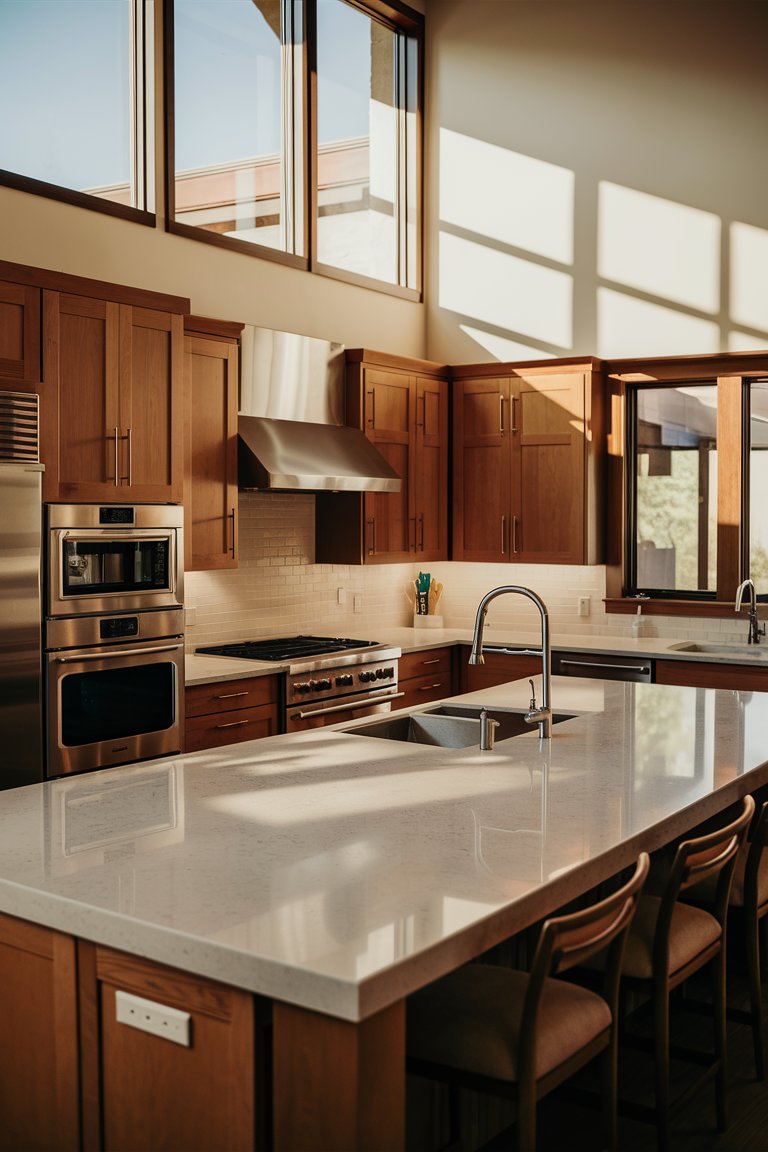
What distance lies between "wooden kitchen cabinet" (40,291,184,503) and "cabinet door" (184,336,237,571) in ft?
1.47

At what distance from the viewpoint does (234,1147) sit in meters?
1.93

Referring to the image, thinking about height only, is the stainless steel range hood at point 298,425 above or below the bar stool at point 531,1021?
above

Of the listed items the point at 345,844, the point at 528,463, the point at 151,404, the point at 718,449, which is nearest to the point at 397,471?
the point at 528,463

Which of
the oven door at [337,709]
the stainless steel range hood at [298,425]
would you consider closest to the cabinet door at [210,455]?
the stainless steel range hood at [298,425]

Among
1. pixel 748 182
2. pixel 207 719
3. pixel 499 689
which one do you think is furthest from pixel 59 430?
pixel 748 182

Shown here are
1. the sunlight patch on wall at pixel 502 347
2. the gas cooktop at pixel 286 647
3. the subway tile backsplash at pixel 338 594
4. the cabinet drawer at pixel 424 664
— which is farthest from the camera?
the sunlight patch on wall at pixel 502 347

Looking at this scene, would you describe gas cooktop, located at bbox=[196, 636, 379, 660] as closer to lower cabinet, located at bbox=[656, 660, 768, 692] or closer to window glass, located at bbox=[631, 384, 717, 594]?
lower cabinet, located at bbox=[656, 660, 768, 692]

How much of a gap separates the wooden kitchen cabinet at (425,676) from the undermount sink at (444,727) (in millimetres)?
2197

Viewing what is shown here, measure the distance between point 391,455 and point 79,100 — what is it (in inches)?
100

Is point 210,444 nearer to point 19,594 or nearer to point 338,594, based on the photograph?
point 19,594

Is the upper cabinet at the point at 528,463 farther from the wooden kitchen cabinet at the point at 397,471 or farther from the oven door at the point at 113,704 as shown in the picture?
the oven door at the point at 113,704

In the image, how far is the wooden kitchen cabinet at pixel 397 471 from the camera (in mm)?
6598

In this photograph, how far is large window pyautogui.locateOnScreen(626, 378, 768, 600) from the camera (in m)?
6.75

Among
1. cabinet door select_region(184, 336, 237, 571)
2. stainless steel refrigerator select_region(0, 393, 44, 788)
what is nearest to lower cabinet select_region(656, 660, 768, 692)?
cabinet door select_region(184, 336, 237, 571)
